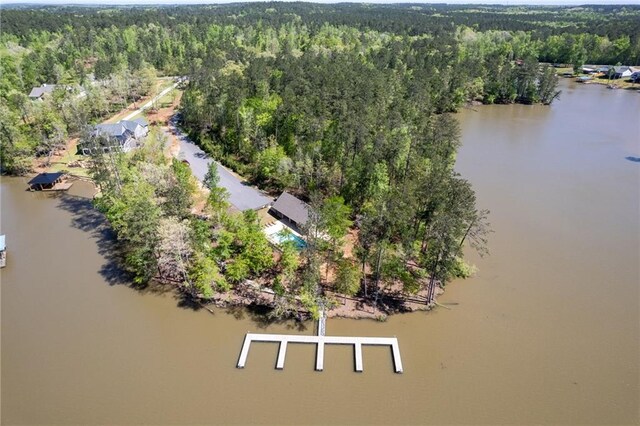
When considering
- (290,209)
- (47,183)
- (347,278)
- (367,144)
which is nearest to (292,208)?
(290,209)

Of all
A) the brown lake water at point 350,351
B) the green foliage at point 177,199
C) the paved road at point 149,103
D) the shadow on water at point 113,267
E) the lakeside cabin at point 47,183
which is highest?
the green foliage at point 177,199

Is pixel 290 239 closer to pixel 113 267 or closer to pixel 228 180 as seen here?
pixel 113 267

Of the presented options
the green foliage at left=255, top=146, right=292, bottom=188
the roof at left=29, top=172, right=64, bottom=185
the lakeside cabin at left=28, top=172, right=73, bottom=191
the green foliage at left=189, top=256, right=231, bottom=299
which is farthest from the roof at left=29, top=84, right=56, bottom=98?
the green foliage at left=189, top=256, right=231, bottom=299

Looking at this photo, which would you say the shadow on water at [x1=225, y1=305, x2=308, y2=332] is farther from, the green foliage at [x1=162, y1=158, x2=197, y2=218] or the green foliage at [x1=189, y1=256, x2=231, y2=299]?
the green foliage at [x1=162, y1=158, x2=197, y2=218]

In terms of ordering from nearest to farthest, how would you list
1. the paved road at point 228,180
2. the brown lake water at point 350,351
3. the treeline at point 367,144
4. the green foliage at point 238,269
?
the brown lake water at point 350,351, the treeline at point 367,144, the green foliage at point 238,269, the paved road at point 228,180

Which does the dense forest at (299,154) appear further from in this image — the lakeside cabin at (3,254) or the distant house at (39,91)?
the lakeside cabin at (3,254)

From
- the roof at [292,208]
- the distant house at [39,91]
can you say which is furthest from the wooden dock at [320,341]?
the distant house at [39,91]
